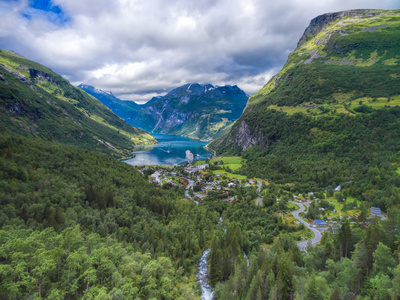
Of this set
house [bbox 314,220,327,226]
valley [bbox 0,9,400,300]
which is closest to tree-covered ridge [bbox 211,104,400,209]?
valley [bbox 0,9,400,300]

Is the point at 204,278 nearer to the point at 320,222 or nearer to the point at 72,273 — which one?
the point at 72,273

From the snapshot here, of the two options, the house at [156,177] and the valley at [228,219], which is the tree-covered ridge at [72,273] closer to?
the valley at [228,219]

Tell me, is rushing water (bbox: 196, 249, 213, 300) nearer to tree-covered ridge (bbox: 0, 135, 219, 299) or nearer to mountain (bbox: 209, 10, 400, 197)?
tree-covered ridge (bbox: 0, 135, 219, 299)

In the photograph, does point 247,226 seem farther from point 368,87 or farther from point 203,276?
point 368,87

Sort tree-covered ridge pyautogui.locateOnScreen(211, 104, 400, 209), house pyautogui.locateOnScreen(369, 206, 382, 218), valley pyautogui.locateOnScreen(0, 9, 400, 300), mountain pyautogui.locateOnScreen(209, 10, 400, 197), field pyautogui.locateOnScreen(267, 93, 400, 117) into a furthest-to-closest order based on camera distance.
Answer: field pyautogui.locateOnScreen(267, 93, 400, 117) → mountain pyautogui.locateOnScreen(209, 10, 400, 197) → tree-covered ridge pyautogui.locateOnScreen(211, 104, 400, 209) → house pyautogui.locateOnScreen(369, 206, 382, 218) → valley pyautogui.locateOnScreen(0, 9, 400, 300)

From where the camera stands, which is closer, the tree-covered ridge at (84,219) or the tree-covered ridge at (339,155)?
the tree-covered ridge at (84,219)

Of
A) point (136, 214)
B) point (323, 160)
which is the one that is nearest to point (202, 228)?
point (136, 214)

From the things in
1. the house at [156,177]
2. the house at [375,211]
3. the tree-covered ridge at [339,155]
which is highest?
the tree-covered ridge at [339,155]

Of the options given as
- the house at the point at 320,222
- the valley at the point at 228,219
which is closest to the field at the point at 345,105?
the valley at the point at 228,219
